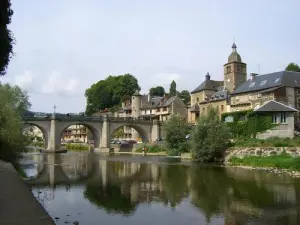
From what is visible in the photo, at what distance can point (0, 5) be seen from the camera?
11219 millimetres

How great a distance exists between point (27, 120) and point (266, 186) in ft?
153

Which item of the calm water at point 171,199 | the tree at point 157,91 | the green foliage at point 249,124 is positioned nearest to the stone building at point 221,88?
the green foliage at point 249,124

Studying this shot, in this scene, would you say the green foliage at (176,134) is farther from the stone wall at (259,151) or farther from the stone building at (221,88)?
the stone building at (221,88)

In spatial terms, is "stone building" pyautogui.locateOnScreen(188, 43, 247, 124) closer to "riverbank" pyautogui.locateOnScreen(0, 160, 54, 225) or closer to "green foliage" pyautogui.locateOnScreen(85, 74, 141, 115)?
"green foliage" pyautogui.locateOnScreen(85, 74, 141, 115)

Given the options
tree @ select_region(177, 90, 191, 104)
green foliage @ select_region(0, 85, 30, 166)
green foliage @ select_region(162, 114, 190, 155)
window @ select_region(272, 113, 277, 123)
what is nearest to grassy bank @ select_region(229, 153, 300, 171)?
window @ select_region(272, 113, 277, 123)

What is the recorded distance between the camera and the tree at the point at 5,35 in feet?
38.4

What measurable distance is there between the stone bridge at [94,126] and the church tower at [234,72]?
17.1 m

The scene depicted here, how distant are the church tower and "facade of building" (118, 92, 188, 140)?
507 inches

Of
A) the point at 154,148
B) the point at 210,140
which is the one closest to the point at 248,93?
the point at 154,148

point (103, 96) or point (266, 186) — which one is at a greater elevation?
point (103, 96)

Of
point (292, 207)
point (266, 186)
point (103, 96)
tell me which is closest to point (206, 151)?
point (266, 186)

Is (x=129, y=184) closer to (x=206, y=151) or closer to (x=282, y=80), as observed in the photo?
(x=206, y=151)

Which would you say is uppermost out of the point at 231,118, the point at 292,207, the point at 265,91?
the point at 265,91

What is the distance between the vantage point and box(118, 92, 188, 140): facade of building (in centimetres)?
7788
